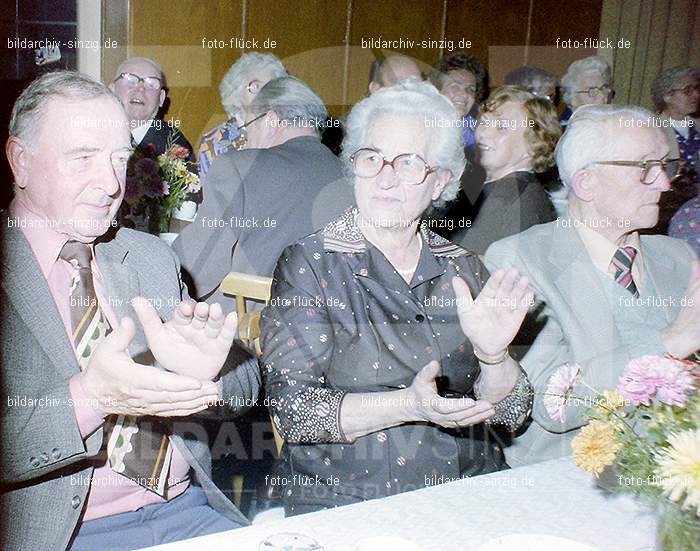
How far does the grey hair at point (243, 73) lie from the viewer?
3.84m

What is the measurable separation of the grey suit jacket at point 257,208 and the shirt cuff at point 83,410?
4.01 feet

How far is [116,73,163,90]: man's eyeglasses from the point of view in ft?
12.6

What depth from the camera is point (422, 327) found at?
1.69 meters

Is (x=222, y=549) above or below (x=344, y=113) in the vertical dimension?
below

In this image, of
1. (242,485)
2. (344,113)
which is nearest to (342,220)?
(242,485)

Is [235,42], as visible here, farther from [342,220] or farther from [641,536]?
[641,536]

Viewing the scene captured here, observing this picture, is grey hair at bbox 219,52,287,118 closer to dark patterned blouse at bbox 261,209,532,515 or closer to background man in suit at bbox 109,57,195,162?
background man in suit at bbox 109,57,195,162

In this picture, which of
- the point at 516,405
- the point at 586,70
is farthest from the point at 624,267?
the point at 586,70

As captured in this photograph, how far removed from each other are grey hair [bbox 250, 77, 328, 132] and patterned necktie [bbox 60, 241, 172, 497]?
1.46m

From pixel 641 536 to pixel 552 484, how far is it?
199mm

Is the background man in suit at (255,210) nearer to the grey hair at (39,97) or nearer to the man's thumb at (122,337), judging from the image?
the grey hair at (39,97)

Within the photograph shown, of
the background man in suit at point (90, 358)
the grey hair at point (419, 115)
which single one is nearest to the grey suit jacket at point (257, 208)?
the grey hair at point (419, 115)

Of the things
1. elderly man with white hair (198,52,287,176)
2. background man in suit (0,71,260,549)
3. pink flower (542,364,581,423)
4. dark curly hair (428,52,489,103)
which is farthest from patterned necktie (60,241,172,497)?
dark curly hair (428,52,489,103)

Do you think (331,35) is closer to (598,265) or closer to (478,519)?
(598,265)
